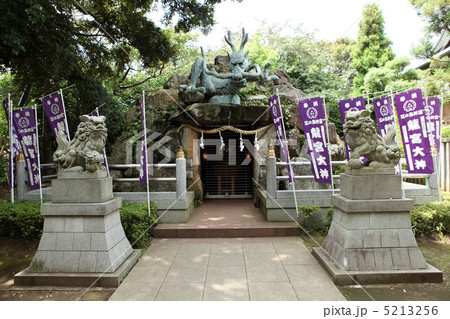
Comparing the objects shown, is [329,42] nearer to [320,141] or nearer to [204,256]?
[320,141]

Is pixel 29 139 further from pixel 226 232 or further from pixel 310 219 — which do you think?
pixel 310 219

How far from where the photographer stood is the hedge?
235 inches

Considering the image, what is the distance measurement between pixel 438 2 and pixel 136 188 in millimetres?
14774

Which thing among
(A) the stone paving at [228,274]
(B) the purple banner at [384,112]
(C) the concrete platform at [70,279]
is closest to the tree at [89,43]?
(C) the concrete platform at [70,279]

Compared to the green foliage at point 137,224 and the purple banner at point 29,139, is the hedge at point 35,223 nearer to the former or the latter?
the green foliage at point 137,224

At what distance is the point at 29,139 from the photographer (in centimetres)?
700

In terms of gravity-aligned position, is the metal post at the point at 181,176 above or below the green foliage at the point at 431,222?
above

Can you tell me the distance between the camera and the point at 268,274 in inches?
173

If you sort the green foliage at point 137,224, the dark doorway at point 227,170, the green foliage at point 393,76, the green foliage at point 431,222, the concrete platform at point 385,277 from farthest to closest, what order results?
the green foliage at point 393,76 < the dark doorway at point 227,170 < the green foliage at point 431,222 < the green foliage at point 137,224 < the concrete platform at point 385,277

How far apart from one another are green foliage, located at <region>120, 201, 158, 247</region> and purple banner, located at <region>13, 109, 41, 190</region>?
282 centimetres

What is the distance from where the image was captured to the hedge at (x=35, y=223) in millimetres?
5965

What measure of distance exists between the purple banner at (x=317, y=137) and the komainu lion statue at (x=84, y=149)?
442cm

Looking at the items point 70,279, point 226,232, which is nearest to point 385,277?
point 226,232

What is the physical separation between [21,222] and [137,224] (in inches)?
103
